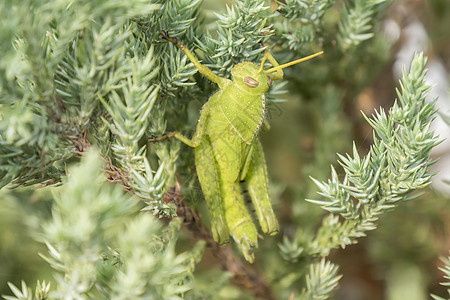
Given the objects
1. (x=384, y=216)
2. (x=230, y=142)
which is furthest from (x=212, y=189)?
(x=384, y=216)

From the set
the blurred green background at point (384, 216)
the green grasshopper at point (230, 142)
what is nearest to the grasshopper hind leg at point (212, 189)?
the green grasshopper at point (230, 142)

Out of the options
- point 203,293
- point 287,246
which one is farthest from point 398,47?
point 203,293

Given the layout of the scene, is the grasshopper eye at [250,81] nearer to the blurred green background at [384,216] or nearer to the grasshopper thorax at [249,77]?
the grasshopper thorax at [249,77]

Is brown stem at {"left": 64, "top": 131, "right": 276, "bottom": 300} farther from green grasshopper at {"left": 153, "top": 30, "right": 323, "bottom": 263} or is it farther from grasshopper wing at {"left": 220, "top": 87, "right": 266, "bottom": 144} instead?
grasshopper wing at {"left": 220, "top": 87, "right": 266, "bottom": 144}

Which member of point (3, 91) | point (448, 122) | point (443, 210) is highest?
point (3, 91)

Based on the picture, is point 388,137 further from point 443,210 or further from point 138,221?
point 443,210

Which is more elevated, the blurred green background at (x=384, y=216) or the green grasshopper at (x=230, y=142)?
the green grasshopper at (x=230, y=142)

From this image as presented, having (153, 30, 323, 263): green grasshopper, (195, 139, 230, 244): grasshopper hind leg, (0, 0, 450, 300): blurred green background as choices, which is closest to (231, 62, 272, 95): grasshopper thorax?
(153, 30, 323, 263): green grasshopper

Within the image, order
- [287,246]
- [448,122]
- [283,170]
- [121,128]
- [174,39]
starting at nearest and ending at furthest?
[121,128]
[174,39]
[448,122]
[287,246]
[283,170]
